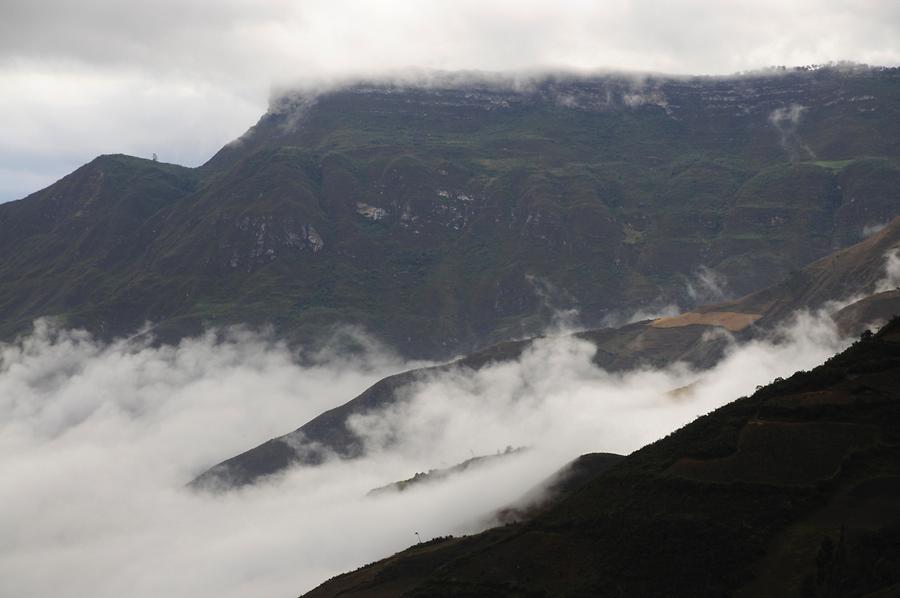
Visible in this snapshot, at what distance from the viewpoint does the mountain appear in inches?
4875

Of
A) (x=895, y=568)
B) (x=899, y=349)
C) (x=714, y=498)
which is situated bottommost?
(x=895, y=568)

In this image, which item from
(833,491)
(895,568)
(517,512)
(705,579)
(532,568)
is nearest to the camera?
(895,568)

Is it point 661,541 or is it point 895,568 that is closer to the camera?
point 895,568

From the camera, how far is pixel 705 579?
127 meters

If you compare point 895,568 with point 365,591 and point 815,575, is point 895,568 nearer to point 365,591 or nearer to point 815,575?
point 815,575

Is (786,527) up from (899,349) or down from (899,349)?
down

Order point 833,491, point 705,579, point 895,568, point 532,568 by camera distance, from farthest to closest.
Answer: point 532,568
point 833,491
point 705,579
point 895,568

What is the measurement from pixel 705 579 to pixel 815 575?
12.9m

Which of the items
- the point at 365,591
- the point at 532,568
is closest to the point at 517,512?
the point at 365,591

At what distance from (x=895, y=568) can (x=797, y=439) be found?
114 feet

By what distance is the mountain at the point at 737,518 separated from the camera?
124 metres

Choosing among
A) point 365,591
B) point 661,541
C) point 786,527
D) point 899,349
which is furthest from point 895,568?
point 365,591

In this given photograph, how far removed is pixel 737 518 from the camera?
5305 inches

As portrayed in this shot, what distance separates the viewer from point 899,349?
542 feet
